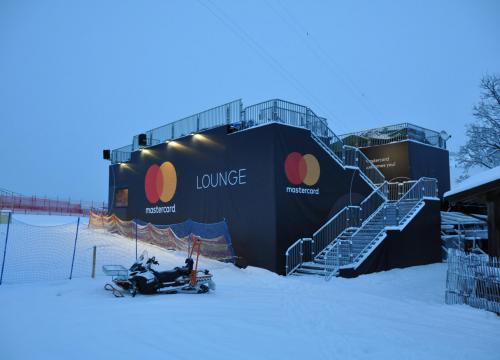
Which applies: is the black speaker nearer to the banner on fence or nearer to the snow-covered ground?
the banner on fence

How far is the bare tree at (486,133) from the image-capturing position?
25.4 m

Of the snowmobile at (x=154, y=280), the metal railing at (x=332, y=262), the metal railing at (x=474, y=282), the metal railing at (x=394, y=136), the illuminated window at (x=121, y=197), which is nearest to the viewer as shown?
the metal railing at (x=474, y=282)

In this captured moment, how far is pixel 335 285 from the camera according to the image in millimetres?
12000

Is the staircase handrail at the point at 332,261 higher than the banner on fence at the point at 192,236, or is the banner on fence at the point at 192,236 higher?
the banner on fence at the point at 192,236

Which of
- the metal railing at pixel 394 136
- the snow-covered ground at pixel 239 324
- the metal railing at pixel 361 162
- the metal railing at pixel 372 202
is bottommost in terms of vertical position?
the snow-covered ground at pixel 239 324

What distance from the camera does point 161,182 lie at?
2027 cm

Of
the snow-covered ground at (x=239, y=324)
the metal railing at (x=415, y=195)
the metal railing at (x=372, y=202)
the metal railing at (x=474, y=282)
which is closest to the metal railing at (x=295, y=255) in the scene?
the snow-covered ground at (x=239, y=324)

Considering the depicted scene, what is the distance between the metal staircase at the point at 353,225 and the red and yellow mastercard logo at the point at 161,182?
23.5 ft

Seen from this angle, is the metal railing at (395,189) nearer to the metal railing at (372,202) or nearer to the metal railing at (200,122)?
the metal railing at (372,202)

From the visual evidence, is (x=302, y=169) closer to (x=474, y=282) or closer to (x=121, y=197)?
(x=474, y=282)

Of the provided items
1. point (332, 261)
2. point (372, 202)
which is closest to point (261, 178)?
point (332, 261)

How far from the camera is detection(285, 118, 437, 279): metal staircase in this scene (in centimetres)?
1397

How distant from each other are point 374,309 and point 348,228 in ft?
24.1

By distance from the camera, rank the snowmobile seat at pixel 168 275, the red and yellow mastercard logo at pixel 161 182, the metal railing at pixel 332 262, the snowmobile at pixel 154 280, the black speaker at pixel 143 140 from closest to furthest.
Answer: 1. the snowmobile at pixel 154 280
2. the snowmobile seat at pixel 168 275
3. the metal railing at pixel 332 262
4. the red and yellow mastercard logo at pixel 161 182
5. the black speaker at pixel 143 140
